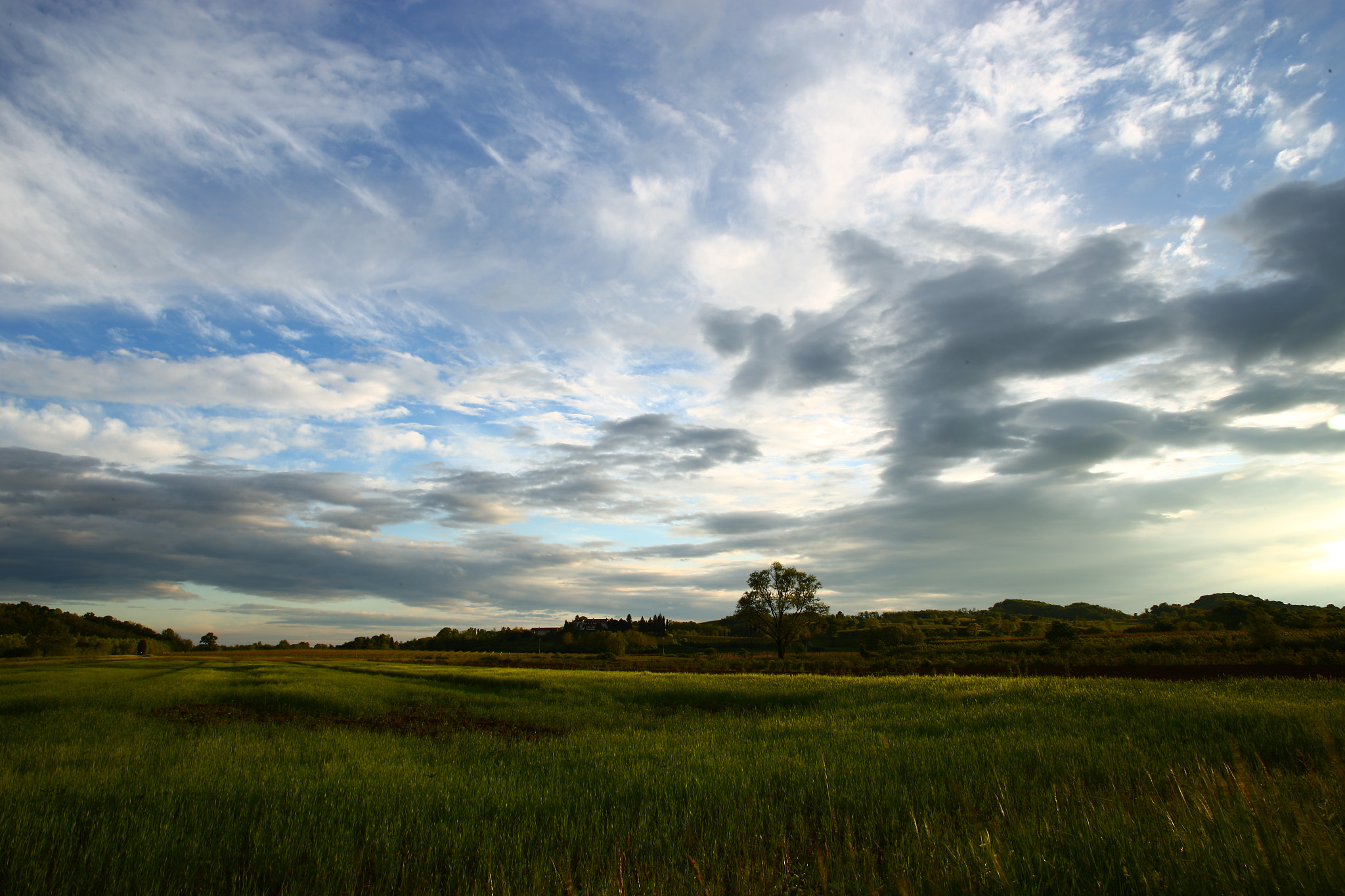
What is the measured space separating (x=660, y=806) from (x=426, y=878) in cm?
281

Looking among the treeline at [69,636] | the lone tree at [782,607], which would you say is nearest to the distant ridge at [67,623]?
the treeline at [69,636]

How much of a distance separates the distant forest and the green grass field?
37.0 metres

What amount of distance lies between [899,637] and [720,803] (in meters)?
88.1

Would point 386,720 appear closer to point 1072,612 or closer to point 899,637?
point 899,637

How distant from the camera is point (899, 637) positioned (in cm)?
8475

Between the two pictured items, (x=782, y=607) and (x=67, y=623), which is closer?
(x=782, y=607)

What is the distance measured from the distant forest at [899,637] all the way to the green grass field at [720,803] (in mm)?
36955

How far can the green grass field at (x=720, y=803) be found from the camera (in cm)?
419

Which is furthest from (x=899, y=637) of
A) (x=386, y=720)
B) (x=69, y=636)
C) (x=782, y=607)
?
(x=69, y=636)

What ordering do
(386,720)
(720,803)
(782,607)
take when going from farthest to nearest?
(782,607) < (386,720) < (720,803)

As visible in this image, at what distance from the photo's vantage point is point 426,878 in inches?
206

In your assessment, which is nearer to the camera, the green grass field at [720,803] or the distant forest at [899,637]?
the green grass field at [720,803]

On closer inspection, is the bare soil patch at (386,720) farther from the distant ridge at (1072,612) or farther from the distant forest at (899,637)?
the distant ridge at (1072,612)

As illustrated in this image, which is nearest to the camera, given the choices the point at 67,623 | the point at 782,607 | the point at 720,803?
the point at 720,803
